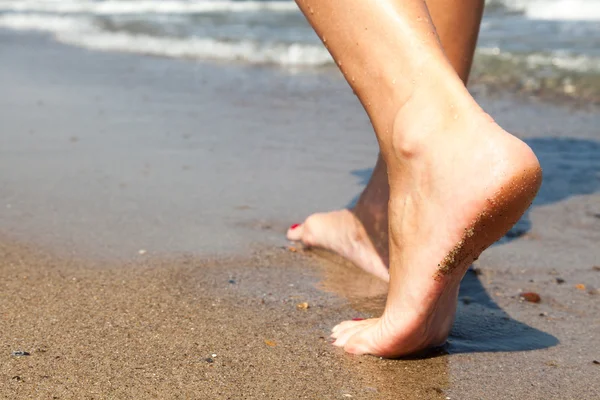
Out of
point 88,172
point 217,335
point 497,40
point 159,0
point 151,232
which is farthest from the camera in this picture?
point 159,0

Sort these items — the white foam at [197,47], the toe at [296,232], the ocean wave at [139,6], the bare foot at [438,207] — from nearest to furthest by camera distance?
the bare foot at [438,207] → the toe at [296,232] → the white foam at [197,47] → the ocean wave at [139,6]

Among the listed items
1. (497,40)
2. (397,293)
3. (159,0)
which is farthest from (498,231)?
(159,0)

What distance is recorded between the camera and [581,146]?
3.15 metres

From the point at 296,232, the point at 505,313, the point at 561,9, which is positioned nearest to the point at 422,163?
the point at 505,313

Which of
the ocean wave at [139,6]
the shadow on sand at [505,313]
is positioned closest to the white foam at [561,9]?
the ocean wave at [139,6]

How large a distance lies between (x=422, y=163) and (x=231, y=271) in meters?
0.64

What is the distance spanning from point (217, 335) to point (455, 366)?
420 mm

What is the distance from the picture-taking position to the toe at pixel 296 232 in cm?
205

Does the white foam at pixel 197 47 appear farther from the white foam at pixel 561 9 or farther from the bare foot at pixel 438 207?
the bare foot at pixel 438 207

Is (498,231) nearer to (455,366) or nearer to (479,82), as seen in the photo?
(455,366)

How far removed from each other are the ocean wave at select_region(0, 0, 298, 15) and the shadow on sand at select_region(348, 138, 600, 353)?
25.9ft

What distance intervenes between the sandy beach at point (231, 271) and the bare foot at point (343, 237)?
0.03 metres

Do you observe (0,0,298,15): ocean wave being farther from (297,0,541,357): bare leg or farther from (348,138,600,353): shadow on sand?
(297,0,541,357): bare leg

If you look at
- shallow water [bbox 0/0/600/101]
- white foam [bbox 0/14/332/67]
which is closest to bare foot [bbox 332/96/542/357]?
shallow water [bbox 0/0/600/101]
